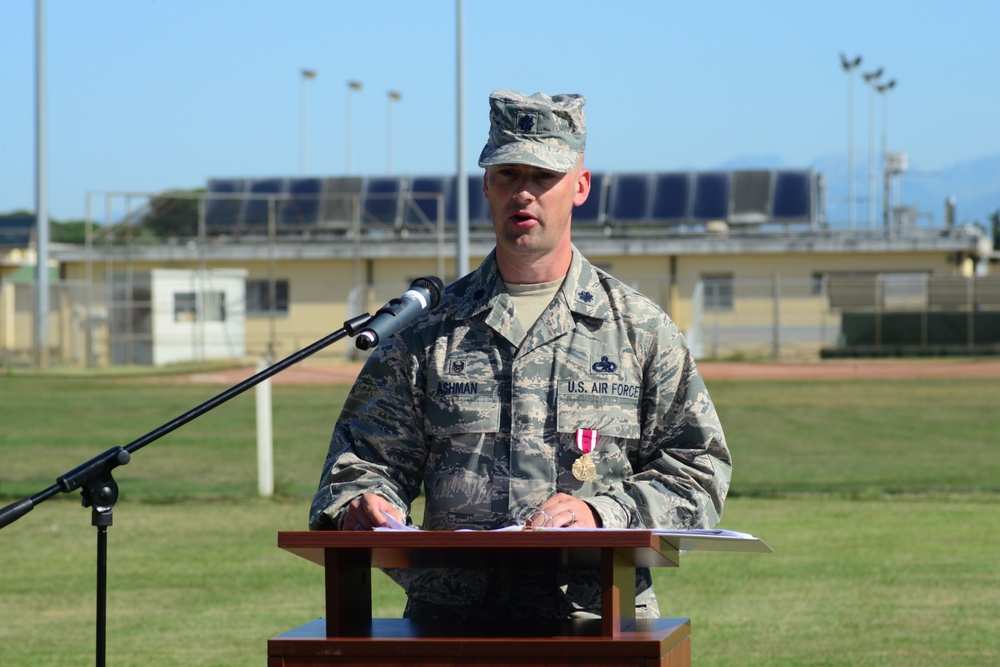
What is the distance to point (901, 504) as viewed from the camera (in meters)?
13.9

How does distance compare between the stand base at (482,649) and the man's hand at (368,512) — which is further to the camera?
the man's hand at (368,512)

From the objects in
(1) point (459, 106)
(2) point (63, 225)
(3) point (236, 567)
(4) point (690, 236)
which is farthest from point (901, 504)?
(2) point (63, 225)

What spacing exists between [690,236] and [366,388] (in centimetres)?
4427

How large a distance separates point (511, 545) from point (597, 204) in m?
47.2

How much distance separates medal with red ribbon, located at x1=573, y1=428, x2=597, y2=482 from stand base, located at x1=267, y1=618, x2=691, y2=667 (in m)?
0.60

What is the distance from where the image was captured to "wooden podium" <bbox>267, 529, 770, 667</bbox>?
2.88 m

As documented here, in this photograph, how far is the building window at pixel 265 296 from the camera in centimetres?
4809

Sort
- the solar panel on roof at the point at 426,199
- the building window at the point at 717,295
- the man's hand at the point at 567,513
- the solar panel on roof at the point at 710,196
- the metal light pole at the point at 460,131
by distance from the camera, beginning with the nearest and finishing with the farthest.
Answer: the man's hand at the point at 567,513, the metal light pole at the point at 460,131, the building window at the point at 717,295, the solar panel on roof at the point at 710,196, the solar panel on roof at the point at 426,199

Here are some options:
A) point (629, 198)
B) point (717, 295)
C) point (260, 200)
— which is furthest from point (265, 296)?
point (717, 295)

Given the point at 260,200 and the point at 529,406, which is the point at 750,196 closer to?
the point at 260,200

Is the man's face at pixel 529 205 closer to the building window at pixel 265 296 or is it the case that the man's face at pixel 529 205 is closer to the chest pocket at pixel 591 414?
the chest pocket at pixel 591 414

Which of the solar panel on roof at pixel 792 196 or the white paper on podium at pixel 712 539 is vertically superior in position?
the solar panel on roof at pixel 792 196

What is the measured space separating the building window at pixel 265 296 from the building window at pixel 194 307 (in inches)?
166

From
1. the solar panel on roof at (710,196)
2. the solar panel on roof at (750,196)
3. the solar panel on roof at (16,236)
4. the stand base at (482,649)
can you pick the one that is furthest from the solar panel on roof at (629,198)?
the stand base at (482,649)
